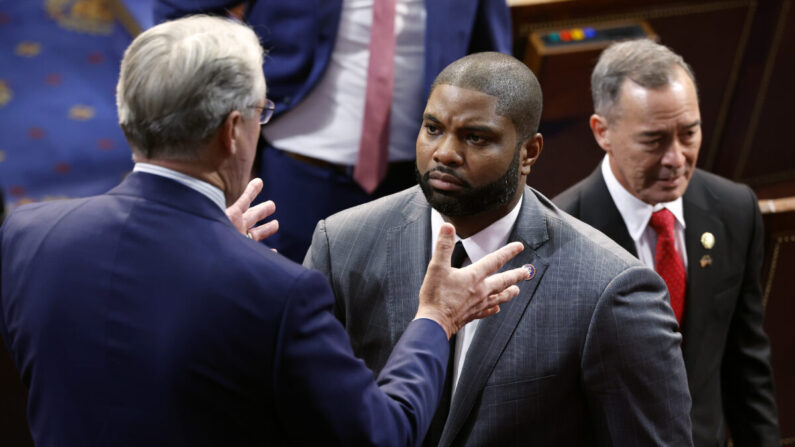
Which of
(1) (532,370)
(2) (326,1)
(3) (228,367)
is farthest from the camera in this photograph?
(2) (326,1)

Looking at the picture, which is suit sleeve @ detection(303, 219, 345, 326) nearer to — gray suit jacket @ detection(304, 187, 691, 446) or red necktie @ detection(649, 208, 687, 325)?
gray suit jacket @ detection(304, 187, 691, 446)

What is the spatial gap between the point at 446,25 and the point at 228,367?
162 centimetres

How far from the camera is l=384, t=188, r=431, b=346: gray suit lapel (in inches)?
78.5

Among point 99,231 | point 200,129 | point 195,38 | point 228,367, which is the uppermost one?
point 195,38

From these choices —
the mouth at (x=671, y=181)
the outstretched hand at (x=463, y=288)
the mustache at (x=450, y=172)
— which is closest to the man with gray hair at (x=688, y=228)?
the mouth at (x=671, y=181)

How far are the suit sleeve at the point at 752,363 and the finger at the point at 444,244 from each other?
112 cm

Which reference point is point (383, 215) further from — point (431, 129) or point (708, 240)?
point (708, 240)

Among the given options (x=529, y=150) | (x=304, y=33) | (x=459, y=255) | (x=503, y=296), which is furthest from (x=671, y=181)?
(x=304, y=33)

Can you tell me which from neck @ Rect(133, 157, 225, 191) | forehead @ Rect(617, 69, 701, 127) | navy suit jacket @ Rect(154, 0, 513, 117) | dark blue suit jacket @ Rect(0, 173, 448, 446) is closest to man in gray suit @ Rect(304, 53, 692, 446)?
dark blue suit jacket @ Rect(0, 173, 448, 446)

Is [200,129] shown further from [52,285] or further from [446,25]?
[446,25]

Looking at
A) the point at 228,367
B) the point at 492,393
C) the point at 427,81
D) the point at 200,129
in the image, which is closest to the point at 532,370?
the point at 492,393

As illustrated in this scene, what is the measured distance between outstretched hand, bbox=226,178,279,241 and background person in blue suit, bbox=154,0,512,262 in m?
0.91

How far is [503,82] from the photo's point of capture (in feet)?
6.32

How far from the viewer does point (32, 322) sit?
1.58m
